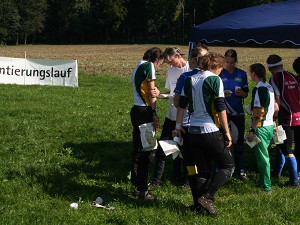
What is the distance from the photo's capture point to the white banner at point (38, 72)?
15.8 m

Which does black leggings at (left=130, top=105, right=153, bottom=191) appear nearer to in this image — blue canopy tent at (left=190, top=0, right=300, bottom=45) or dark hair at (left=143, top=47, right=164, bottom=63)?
dark hair at (left=143, top=47, right=164, bottom=63)

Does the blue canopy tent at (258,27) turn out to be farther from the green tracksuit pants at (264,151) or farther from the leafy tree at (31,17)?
the leafy tree at (31,17)

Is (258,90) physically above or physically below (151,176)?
above

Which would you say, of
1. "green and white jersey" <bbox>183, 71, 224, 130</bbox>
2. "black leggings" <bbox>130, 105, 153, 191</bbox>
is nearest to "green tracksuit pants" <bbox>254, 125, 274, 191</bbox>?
"green and white jersey" <bbox>183, 71, 224, 130</bbox>

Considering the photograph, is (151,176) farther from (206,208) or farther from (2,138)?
(2,138)

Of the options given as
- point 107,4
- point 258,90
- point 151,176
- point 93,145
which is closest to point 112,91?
point 93,145

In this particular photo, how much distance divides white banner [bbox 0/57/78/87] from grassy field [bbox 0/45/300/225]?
459cm

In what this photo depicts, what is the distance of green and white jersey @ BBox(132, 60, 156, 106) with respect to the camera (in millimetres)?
5035

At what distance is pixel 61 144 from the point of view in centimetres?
781

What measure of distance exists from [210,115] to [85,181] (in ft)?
7.94

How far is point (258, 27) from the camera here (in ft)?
21.6

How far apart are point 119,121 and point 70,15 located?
81142 mm

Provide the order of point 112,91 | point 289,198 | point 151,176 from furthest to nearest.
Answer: point 112,91 < point 151,176 < point 289,198

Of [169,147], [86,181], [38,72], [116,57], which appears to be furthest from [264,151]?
[116,57]
